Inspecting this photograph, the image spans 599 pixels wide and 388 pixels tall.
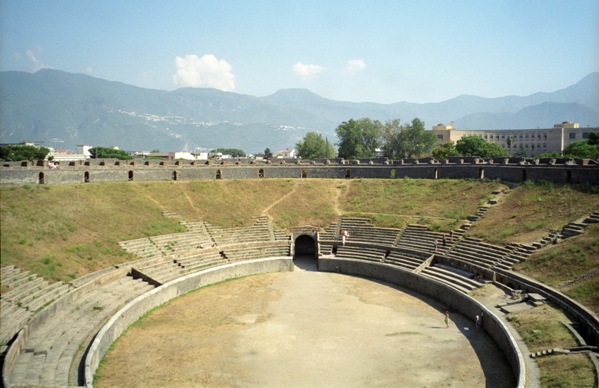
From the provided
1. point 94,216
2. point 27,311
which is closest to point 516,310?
point 27,311

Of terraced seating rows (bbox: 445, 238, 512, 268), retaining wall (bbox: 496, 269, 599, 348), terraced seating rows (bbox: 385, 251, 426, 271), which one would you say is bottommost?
terraced seating rows (bbox: 385, 251, 426, 271)

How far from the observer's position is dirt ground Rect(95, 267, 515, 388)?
72.1 feet

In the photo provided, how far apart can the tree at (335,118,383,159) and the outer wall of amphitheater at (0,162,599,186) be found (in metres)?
39.6

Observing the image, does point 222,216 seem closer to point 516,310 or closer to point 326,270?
point 326,270

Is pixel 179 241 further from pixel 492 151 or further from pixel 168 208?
pixel 492 151

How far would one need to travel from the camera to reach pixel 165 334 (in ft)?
89.8

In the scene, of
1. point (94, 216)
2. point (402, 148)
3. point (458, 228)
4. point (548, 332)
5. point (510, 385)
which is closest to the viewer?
point (510, 385)

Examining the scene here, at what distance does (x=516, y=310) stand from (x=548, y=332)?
374cm

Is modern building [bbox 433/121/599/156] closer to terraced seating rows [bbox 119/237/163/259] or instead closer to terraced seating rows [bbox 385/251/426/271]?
terraced seating rows [bbox 385/251/426/271]

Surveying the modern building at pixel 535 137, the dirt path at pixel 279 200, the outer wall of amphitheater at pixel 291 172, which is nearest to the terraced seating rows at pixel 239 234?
the dirt path at pixel 279 200

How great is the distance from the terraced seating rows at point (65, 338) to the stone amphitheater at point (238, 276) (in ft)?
0.16

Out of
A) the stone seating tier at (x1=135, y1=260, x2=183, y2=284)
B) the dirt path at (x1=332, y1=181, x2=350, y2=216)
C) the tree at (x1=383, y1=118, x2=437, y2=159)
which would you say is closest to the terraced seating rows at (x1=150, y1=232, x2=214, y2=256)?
the stone seating tier at (x1=135, y1=260, x2=183, y2=284)

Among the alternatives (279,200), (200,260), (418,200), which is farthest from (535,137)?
(200,260)

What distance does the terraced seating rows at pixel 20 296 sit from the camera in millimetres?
22938
